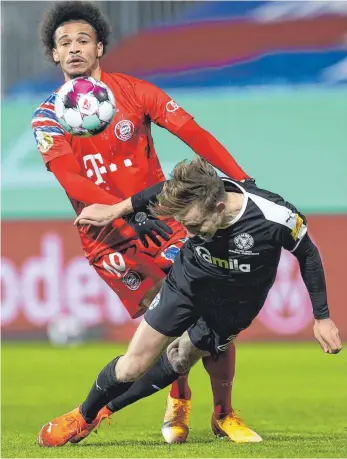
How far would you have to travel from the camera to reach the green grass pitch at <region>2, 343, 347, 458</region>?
649cm

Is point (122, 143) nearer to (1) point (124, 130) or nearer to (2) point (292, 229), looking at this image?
(1) point (124, 130)

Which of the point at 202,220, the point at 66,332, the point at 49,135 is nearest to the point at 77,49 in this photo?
the point at 49,135

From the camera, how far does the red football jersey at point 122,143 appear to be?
280 inches

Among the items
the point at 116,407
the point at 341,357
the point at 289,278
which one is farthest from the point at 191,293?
the point at 289,278

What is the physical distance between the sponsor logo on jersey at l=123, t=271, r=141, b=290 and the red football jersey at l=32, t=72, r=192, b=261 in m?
0.20

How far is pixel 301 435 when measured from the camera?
727cm

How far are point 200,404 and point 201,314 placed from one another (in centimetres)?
363

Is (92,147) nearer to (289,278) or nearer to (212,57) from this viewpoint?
(289,278)

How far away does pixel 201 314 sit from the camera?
643 centimetres

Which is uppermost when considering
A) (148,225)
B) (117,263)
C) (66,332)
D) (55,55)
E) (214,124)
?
(55,55)

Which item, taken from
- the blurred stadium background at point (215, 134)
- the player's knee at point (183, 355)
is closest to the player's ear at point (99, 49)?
the player's knee at point (183, 355)

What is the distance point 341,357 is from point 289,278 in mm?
1701

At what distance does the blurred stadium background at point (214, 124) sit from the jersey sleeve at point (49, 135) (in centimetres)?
920

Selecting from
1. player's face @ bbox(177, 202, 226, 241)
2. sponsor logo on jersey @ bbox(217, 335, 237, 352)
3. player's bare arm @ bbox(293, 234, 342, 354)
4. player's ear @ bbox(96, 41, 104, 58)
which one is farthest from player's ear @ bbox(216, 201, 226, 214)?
player's ear @ bbox(96, 41, 104, 58)
